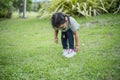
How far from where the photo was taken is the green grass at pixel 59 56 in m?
3.70

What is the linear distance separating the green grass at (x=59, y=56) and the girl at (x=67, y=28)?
0.15 metres

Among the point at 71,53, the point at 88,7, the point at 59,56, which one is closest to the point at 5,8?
the point at 88,7

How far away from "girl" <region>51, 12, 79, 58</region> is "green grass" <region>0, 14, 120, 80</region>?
15cm

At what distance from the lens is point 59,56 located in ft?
15.3

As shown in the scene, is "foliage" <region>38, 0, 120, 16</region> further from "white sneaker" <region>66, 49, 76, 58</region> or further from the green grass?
"white sneaker" <region>66, 49, 76, 58</region>

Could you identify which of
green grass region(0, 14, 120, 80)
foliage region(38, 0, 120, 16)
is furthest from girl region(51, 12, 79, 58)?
foliage region(38, 0, 120, 16)

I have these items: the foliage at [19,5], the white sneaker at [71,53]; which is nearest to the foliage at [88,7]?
the foliage at [19,5]

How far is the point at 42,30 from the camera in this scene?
7559 mm

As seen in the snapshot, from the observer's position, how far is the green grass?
146 inches

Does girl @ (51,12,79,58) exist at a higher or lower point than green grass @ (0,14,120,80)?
higher

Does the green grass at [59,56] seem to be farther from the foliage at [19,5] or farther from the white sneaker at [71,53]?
the foliage at [19,5]

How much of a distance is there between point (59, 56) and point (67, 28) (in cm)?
57

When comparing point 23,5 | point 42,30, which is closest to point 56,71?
point 42,30

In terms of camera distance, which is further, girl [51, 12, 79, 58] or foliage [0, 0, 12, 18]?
foliage [0, 0, 12, 18]
